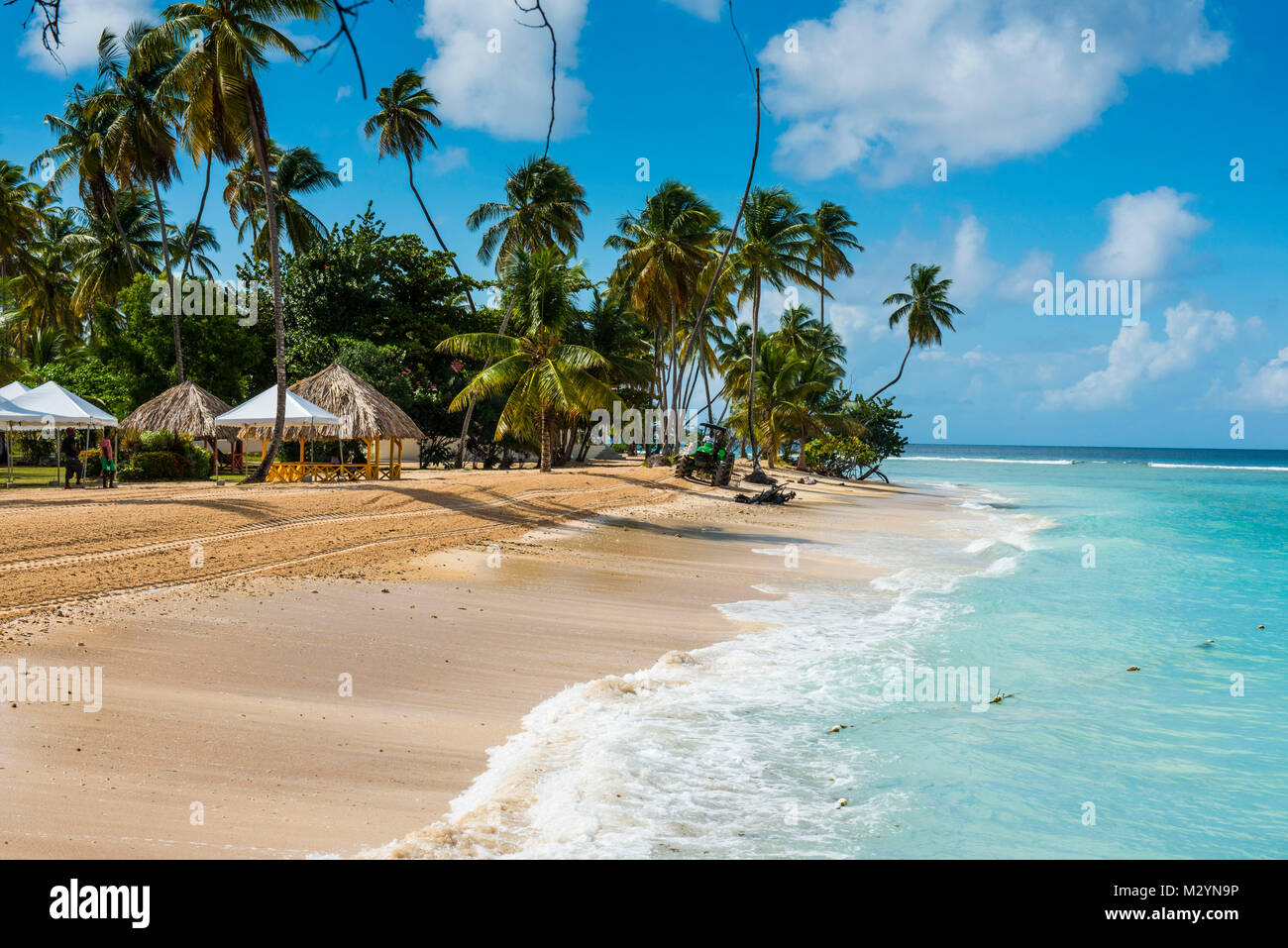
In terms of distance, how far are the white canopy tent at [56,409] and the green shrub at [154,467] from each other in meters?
2.11

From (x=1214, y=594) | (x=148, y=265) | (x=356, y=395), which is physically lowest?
(x=1214, y=594)

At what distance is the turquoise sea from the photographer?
15.0ft

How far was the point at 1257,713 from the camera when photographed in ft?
24.6

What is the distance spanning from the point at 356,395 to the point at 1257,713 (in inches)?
847

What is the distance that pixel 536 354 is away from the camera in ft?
79.5

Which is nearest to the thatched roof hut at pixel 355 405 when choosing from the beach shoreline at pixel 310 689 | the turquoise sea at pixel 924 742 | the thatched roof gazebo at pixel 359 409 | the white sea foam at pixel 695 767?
the thatched roof gazebo at pixel 359 409

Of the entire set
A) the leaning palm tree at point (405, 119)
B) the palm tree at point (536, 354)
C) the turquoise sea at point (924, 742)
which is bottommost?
the turquoise sea at point (924, 742)

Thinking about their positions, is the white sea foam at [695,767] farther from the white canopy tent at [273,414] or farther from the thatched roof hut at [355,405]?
the thatched roof hut at [355,405]

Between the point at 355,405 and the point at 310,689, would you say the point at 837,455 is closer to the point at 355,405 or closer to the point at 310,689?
the point at 355,405

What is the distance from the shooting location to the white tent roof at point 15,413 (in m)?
18.7

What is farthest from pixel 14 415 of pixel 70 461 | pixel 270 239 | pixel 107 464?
pixel 270 239

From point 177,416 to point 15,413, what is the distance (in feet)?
18.0
